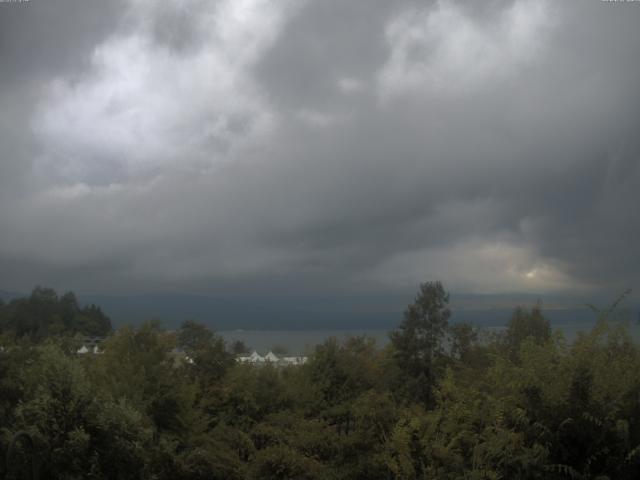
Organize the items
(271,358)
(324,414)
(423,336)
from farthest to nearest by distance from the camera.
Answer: (271,358), (423,336), (324,414)

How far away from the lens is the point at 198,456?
21.2 meters

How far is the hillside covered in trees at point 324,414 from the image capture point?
12.0 m

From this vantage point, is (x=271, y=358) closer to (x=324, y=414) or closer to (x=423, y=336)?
(x=423, y=336)

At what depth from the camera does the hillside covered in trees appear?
11977 millimetres

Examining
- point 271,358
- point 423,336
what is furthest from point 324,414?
point 271,358

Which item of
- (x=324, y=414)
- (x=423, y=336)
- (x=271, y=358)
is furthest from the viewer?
(x=271, y=358)

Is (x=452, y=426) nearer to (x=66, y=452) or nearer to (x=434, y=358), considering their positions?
(x=66, y=452)

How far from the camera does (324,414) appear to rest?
92.9ft

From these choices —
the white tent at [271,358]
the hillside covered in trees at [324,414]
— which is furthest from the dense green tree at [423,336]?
the white tent at [271,358]

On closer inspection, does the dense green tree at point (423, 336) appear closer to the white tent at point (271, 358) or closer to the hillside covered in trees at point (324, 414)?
the hillside covered in trees at point (324, 414)

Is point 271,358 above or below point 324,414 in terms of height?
above

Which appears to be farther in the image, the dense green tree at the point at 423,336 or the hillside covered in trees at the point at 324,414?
the dense green tree at the point at 423,336

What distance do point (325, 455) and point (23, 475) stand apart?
353 inches

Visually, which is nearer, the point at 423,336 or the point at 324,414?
the point at 324,414
